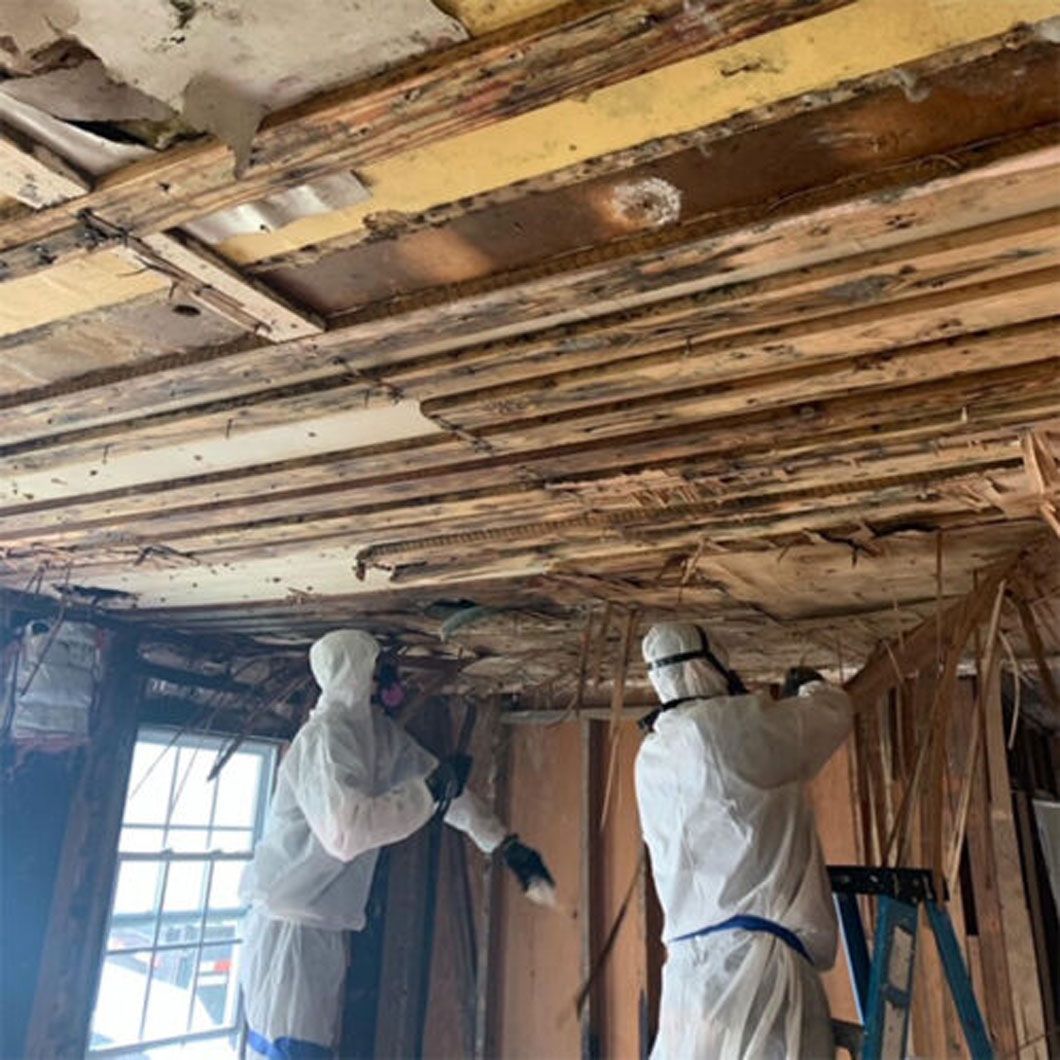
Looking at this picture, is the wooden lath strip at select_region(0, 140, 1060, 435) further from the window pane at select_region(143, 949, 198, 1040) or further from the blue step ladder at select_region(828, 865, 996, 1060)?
the window pane at select_region(143, 949, 198, 1040)

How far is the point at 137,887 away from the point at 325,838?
155 centimetres

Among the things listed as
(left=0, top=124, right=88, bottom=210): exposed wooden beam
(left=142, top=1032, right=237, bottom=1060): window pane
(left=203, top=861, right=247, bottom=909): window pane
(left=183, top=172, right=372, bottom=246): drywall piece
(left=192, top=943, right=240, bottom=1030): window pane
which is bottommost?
(left=142, top=1032, right=237, bottom=1060): window pane

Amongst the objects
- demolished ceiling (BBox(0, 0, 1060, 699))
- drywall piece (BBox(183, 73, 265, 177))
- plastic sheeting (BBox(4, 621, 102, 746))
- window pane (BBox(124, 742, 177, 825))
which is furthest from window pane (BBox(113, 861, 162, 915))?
drywall piece (BBox(183, 73, 265, 177))

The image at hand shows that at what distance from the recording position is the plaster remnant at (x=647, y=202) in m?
1.05

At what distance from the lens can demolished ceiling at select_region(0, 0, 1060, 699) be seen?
33.2 inches

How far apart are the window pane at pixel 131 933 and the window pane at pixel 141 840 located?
27 cm

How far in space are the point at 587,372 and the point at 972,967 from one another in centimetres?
331

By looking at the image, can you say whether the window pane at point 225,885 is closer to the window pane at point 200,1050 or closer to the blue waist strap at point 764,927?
the window pane at point 200,1050

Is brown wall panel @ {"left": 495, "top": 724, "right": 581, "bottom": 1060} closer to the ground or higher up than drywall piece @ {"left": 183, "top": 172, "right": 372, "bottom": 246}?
closer to the ground

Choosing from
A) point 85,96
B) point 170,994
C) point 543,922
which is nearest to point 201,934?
point 170,994

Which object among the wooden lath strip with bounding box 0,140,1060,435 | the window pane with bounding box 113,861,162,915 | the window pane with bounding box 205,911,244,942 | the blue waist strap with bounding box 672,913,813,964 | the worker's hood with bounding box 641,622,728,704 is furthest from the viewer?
the window pane with bounding box 205,911,244,942

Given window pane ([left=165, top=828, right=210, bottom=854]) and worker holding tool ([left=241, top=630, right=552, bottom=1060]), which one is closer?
worker holding tool ([left=241, top=630, right=552, bottom=1060])

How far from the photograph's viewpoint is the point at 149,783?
395 centimetres

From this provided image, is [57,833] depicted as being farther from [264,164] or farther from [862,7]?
[862,7]
